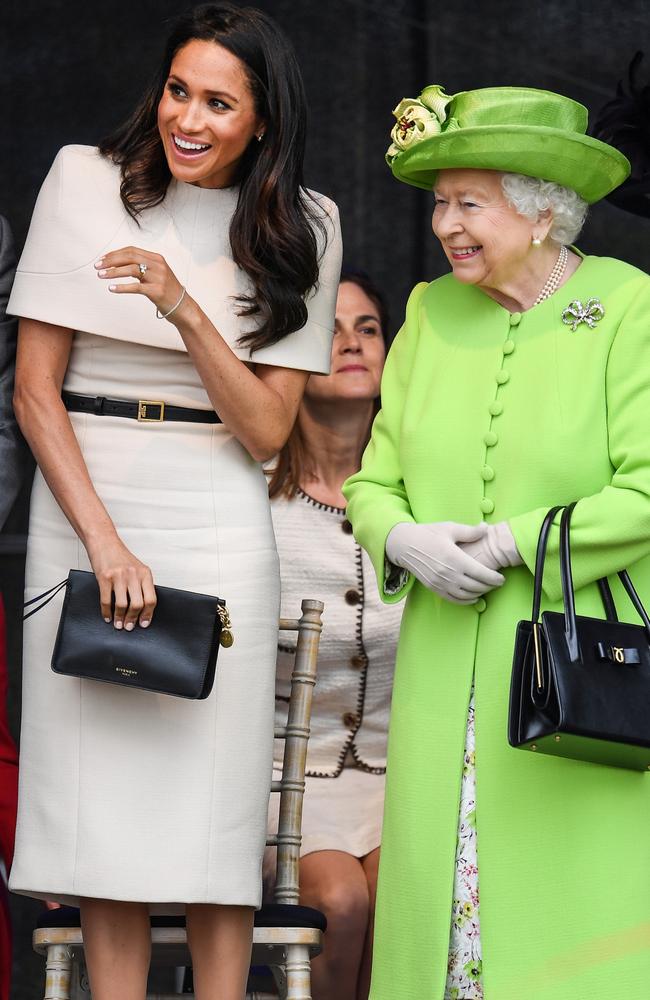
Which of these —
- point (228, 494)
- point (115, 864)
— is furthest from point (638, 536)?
point (115, 864)

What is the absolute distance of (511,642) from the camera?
9.53 feet

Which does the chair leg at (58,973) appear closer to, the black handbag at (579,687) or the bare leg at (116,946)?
the bare leg at (116,946)

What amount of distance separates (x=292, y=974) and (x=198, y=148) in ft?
5.03

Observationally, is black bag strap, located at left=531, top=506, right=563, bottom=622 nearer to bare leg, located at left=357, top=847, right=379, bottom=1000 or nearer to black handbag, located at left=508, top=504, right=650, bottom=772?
black handbag, located at left=508, top=504, right=650, bottom=772

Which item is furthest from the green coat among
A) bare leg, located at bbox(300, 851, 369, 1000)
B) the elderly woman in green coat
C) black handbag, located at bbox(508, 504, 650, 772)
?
bare leg, located at bbox(300, 851, 369, 1000)

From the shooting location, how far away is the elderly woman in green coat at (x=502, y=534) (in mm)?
2791

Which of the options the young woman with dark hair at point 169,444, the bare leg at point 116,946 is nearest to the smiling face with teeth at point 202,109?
the young woman with dark hair at point 169,444

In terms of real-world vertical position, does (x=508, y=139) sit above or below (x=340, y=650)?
above

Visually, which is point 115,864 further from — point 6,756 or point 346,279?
point 346,279

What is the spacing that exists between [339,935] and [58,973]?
76cm

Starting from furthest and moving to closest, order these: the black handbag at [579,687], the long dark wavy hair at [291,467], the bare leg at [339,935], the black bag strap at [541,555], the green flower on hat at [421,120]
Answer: the long dark wavy hair at [291,467] < the bare leg at [339,935] < the green flower on hat at [421,120] < the black bag strap at [541,555] < the black handbag at [579,687]

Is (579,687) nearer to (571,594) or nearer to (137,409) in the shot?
(571,594)

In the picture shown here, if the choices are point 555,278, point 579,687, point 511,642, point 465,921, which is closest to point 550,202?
point 555,278

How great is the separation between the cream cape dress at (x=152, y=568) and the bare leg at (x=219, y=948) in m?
0.07
